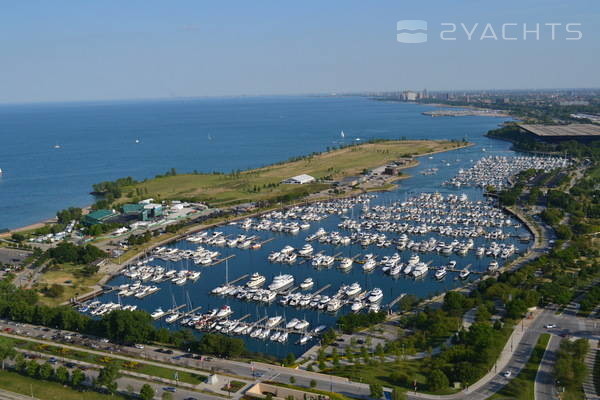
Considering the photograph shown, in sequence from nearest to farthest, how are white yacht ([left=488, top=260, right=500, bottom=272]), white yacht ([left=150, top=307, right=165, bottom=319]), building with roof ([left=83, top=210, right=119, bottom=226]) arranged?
white yacht ([left=150, top=307, right=165, bottom=319]) < white yacht ([left=488, top=260, right=500, bottom=272]) < building with roof ([left=83, top=210, right=119, bottom=226])

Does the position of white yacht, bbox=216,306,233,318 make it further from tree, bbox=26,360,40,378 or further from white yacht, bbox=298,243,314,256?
white yacht, bbox=298,243,314,256

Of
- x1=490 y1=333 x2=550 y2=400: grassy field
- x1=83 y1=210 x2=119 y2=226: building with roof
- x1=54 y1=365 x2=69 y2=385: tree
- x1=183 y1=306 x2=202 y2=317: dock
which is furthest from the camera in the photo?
x1=83 y1=210 x2=119 y2=226: building with roof

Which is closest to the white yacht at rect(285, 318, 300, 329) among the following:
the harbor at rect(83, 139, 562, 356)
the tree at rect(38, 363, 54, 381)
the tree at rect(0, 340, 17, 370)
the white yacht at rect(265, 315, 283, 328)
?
the harbor at rect(83, 139, 562, 356)

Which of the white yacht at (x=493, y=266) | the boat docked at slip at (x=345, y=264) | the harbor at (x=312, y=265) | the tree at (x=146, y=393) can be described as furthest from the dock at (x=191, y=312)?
the white yacht at (x=493, y=266)

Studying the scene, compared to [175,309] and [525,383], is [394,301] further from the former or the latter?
[175,309]

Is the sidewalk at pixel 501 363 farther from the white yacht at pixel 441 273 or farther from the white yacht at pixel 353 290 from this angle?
the white yacht at pixel 353 290
